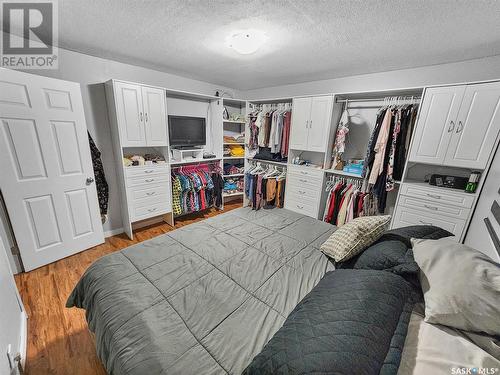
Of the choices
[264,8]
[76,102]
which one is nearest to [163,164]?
[76,102]

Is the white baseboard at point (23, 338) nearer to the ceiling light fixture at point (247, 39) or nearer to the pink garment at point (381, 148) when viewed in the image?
the ceiling light fixture at point (247, 39)

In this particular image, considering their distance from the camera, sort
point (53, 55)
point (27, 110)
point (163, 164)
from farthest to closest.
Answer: point (163, 164), point (53, 55), point (27, 110)

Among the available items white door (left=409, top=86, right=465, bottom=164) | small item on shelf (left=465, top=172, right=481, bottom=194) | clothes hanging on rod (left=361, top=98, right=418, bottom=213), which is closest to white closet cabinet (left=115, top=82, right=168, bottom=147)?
clothes hanging on rod (left=361, top=98, right=418, bottom=213)

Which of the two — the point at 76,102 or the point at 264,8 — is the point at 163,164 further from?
the point at 264,8

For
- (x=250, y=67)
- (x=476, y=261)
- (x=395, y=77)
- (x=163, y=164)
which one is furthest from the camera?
(x=163, y=164)

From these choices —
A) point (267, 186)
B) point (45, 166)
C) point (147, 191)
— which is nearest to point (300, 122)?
point (267, 186)

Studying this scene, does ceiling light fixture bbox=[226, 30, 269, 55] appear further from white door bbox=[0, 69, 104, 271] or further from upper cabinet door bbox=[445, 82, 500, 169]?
upper cabinet door bbox=[445, 82, 500, 169]

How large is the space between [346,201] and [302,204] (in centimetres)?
70

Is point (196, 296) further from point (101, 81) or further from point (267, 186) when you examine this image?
point (101, 81)

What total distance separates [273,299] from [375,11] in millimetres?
1977

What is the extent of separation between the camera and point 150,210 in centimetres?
295

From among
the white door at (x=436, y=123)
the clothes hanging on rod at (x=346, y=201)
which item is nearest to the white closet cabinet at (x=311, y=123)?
the clothes hanging on rod at (x=346, y=201)

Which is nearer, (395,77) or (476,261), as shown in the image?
(476,261)

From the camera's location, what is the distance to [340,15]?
4.68 feet
